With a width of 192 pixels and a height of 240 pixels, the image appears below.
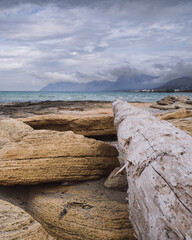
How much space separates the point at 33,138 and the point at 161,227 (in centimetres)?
243

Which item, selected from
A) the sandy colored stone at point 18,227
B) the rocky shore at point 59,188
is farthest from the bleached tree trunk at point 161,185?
the sandy colored stone at point 18,227

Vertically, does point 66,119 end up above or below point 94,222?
above

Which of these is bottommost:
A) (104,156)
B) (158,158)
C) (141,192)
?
(104,156)

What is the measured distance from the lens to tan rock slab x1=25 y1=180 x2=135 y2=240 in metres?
2.14

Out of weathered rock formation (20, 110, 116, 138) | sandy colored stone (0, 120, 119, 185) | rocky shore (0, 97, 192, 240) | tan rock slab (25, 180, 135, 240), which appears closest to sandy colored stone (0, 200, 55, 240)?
rocky shore (0, 97, 192, 240)

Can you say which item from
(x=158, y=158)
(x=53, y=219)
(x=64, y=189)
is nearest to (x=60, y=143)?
(x=64, y=189)

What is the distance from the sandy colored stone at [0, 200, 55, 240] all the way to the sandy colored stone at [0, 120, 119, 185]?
29.6 inches

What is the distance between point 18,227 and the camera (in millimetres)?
1877

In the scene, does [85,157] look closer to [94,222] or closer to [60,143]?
[60,143]

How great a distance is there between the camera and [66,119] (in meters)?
4.85

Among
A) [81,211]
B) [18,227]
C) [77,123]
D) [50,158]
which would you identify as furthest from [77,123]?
[18,227]

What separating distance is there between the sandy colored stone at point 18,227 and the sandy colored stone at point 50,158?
0.75 meters

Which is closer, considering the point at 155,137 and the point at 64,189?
the point at 155,137

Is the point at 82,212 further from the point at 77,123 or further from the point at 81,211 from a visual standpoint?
the point at 77,123
